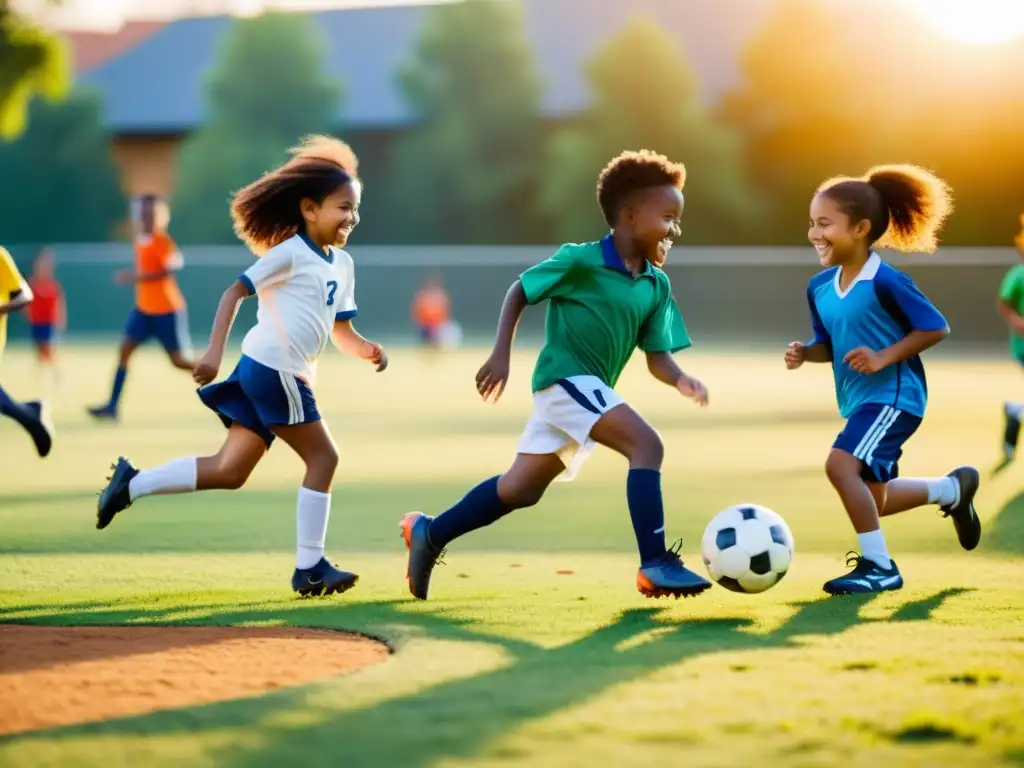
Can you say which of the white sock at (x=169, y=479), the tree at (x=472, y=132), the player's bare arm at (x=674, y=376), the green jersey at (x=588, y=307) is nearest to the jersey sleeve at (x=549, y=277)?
the green jersey at (x=588, y=307)

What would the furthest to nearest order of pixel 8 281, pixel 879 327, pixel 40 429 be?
pixel 40 429, pixel 8 281, pixel 879 327

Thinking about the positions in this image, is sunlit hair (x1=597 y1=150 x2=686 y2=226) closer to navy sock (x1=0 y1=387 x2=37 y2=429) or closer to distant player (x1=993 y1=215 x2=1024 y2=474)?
navy sock (x1=0 y1=387 x2=37 y2=429)

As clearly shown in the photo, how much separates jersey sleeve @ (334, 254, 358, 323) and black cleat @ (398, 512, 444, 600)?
3.09ft

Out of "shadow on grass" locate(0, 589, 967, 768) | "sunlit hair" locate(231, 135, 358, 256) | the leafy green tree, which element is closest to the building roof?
the leafy green tree

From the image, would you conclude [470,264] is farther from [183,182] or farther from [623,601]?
[623,601]

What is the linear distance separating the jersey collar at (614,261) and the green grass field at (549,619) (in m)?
1.27

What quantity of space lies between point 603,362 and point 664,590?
0.93 meters

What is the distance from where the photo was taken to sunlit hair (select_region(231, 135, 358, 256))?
6.49 meters

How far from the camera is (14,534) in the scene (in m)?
8.22

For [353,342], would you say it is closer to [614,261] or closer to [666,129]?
[614,261]

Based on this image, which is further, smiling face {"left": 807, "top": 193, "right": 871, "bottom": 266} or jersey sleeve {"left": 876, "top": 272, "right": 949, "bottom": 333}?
smiling face {"left": 807, "top": 193, "right": 871, "bottom": 266}

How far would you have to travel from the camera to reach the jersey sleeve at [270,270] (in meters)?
6.23

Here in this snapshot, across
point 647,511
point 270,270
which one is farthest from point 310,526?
point 647,511

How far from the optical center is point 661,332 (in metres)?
6.33
